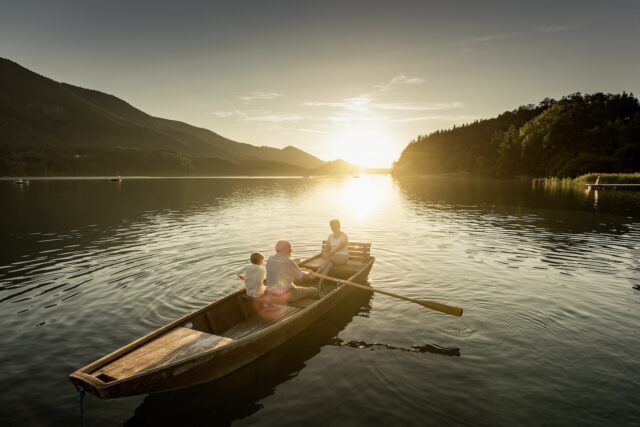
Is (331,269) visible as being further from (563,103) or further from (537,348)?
(563,103)

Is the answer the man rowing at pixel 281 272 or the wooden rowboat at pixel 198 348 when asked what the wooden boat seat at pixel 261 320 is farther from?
the man rowing at pixel 281 272

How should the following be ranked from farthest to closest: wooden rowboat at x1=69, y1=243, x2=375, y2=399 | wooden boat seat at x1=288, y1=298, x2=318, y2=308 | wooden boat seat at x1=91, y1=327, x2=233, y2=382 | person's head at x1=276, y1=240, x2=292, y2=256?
wooden boat seat at x1=288, y1=298, x2=318, y2=308 < person's head at x1=276, y1=240, x2=292, y2=256 < wooden boat seat at x1=91, y1=327, x2=233, y2=382 < wooden rowboat at x1=69, y1=243, x2=375, y2=399

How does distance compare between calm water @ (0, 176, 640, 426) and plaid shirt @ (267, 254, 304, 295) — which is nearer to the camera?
calm water @ (0, 176, 640, 426)

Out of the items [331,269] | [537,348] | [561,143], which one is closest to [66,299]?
[331,269]

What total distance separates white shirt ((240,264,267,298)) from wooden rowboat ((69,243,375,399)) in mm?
408

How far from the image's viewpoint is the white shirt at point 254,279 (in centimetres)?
1155

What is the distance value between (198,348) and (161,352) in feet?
2.65

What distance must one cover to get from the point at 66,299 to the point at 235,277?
270 inches

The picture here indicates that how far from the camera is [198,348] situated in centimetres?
888

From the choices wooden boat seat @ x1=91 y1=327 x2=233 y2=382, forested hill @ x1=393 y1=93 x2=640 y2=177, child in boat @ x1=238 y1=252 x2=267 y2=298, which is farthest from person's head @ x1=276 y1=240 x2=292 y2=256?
forested hill @ x1=393 y1=93 x2=640 y2=177

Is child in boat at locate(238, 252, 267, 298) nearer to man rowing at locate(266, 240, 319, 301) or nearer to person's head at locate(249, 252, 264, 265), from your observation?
person's head at locate(249, 252, 264, 265)

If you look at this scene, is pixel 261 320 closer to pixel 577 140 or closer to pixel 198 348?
pixel 198 348

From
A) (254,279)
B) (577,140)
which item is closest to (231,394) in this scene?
(254,279)

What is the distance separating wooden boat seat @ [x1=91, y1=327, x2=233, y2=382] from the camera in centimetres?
768
